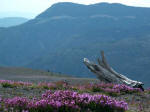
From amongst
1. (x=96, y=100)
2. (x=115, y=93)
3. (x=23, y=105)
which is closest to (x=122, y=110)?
(x=96, y=100)

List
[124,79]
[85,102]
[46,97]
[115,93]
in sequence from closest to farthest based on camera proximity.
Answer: [85,102], [46,97], [115,93], [124,79]

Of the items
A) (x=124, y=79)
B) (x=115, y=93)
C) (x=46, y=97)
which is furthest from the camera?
(x=124, y=79)

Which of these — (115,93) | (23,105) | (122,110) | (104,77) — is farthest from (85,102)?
(104,77)

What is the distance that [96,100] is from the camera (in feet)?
32.2

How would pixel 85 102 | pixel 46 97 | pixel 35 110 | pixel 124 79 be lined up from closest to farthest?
pixel 35 110, pixel 85 102, pixel 46 97, pixel 124 79

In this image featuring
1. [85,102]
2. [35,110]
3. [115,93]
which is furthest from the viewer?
[115,93]

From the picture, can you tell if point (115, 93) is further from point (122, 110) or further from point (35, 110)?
point (35, 110)

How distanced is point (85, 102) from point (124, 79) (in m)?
12.2

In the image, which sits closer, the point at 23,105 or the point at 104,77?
the point at 23,105

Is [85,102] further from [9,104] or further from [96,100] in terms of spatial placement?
[9,104]

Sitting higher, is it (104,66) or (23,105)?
(104,66)

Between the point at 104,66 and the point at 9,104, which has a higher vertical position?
the point at 104,66

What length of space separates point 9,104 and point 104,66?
1344cm

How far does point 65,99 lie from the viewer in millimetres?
9695
